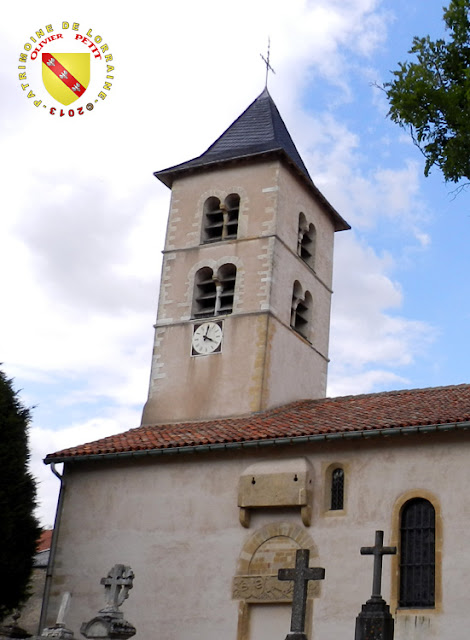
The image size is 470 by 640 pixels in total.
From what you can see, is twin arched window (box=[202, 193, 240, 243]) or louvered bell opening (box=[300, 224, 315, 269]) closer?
twin arched window (box=[202, 193, 240, 243])

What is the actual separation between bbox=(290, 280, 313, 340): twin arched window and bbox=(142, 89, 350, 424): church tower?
0.03 m

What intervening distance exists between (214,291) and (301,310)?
262 cm

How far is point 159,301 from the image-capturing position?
26.1 m

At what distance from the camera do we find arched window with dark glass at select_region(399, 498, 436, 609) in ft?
55.8

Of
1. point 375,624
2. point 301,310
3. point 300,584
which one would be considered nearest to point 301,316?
point 301,310

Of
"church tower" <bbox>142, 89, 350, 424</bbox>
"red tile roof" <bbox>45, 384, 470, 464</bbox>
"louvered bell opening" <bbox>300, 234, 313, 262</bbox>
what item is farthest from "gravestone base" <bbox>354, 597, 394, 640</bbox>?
"louvered bell opening" <bbox>300, 234, 313, 262</bbox>

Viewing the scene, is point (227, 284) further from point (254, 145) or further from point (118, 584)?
point (118, 584)

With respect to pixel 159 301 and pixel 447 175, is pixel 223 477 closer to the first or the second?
pixel 159 301

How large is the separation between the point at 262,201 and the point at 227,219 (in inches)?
47.2

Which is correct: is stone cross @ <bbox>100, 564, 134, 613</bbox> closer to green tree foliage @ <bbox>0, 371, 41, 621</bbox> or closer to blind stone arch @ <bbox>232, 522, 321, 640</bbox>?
green tree foliage @ <bbox>0, 371, 41, 621</bbox>

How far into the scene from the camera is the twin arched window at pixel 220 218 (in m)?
26.2

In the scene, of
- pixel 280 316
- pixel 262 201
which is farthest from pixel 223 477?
pixel 262 201

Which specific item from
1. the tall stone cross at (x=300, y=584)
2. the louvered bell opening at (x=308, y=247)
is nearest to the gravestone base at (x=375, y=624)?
the tall stone cross at (x=300, y=584)

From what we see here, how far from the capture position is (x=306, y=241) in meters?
27.5
